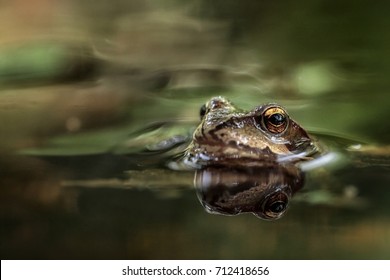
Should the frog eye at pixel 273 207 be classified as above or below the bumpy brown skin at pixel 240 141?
below

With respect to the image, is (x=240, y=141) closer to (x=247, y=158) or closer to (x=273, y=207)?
(x=247, y=158)

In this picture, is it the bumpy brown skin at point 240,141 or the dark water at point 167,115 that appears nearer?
the dark water at point 167,115

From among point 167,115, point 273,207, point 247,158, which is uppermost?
point 167,115

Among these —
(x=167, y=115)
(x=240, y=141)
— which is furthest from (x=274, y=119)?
(x=167, y=115)

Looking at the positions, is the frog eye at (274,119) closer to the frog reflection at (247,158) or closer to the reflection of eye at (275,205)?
the frog reflection at (247,158)

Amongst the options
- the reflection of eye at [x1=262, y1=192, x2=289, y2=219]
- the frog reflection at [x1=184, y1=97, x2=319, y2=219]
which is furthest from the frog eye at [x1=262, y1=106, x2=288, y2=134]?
the reflection of eye at [x1=262, y1=192, x2=289, y2=219]

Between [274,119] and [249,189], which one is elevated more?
[274,119]

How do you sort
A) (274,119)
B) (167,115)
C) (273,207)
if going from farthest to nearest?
(167,115) → (274,119) → (273,207)

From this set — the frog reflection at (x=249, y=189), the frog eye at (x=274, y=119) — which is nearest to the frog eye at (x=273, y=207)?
the frog reflection at (x=249, y=189)

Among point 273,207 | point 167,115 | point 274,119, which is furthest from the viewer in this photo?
point 167,115
